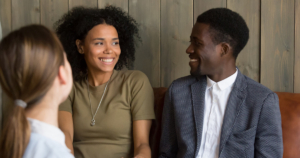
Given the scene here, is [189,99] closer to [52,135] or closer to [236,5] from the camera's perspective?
[236,5]

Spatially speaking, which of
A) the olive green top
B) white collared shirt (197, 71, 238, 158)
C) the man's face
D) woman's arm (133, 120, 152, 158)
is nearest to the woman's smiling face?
the olive green top

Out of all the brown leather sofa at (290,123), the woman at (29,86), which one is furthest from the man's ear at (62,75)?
the brown leather sofa at (290,123)

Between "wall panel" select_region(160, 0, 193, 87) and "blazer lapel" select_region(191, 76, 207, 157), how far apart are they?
402mm

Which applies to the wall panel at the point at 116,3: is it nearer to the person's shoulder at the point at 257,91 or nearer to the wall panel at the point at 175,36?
the wall panel at the point at 175,36

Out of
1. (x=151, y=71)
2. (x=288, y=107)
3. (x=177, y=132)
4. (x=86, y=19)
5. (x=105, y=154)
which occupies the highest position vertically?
(x=86, y=19)

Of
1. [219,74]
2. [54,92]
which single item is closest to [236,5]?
[219,74]

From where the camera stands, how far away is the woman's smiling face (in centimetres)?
162

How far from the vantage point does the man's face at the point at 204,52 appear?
136cm

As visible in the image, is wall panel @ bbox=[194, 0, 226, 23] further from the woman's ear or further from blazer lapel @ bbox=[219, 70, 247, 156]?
the woman's ear

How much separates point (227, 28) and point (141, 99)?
23.3 inches

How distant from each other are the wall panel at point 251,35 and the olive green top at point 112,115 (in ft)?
2.00

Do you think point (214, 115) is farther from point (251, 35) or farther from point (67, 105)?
A: point (67, 105)

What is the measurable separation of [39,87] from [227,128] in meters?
0.86

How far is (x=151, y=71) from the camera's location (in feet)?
6.35
